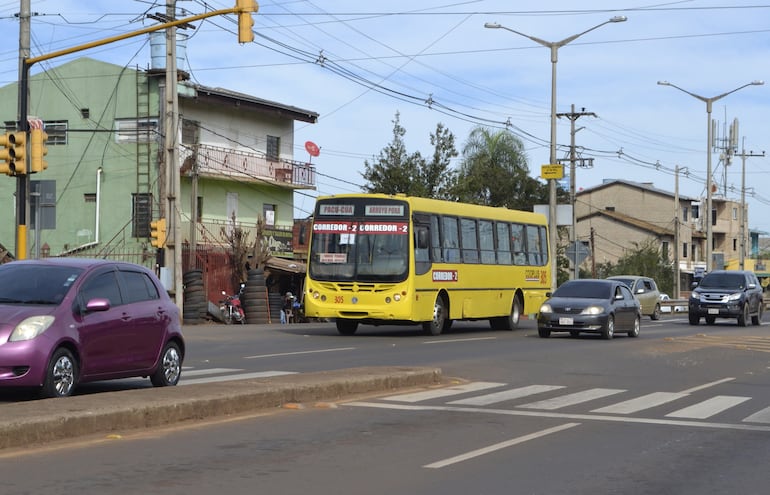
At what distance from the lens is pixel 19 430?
9367 mm

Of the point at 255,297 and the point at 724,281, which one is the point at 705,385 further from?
the point at 255,297

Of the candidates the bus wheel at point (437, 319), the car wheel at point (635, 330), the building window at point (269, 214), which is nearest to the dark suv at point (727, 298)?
the car wheel at point (635, 330)

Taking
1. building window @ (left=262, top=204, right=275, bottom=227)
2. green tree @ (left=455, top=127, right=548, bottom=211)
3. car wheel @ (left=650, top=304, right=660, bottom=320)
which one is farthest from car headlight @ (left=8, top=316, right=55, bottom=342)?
green tree @ (left=455, top=127, right=548, bottom=211)

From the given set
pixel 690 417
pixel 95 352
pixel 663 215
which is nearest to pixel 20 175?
pixel 95 352

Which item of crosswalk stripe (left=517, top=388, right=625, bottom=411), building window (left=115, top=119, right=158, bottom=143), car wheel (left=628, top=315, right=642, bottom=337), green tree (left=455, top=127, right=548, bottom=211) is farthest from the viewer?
green tree (left=455, top=127, right=548, bottom=211)

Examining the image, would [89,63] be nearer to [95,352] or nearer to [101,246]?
[101,246]

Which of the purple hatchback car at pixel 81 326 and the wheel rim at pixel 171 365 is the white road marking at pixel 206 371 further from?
the purple hatchback car at pixel 81 326

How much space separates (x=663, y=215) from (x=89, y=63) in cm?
5740

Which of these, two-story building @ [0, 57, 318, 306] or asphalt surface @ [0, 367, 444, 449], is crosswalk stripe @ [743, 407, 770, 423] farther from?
two-story building @ [0, 57, 318, 306]

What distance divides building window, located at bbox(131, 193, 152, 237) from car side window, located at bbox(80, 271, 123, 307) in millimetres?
35588

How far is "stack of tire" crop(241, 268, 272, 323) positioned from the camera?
4169 centimetres

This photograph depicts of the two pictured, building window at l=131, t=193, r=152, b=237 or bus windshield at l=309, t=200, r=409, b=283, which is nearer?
bus windshield at l=309, t=200, r=409, b=283

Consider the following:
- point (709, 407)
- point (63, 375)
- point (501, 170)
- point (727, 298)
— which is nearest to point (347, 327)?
point (709, 407)

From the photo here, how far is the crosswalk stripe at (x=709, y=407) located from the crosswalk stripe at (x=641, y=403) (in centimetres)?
43
